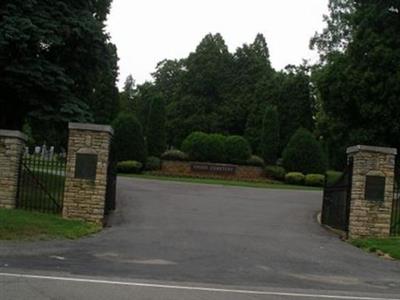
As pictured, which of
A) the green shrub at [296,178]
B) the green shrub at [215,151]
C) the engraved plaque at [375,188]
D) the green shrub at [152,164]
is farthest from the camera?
the green shrub at [215,151]

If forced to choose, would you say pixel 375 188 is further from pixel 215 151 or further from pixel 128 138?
pixel 215 151

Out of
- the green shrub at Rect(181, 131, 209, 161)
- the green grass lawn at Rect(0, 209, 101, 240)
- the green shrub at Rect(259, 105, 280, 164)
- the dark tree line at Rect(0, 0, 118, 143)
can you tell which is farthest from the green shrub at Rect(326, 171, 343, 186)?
the green shrub at Rect(259, 105, 280, 164)

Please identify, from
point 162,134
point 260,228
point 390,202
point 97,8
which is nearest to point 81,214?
point 260,228

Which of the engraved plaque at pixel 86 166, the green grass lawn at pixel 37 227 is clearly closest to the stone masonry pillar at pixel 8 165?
the green grass lawn at pixel 37 227

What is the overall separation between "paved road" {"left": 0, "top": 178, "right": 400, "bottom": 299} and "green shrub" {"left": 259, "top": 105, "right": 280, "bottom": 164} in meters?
26.9

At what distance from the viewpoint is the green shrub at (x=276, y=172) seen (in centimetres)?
4388

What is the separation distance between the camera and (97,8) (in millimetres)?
25812

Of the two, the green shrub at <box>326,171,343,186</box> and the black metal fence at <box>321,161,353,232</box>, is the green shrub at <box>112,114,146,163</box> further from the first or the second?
the black metal fence at <box>321,161,353,232</box>

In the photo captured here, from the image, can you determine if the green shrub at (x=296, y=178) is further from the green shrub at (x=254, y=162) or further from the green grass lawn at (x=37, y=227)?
the green grass lawn at (x=37, y=227)

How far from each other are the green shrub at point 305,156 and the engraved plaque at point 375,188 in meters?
24.9

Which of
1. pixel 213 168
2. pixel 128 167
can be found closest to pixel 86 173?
pixel 128 167

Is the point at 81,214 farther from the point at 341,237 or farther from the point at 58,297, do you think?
the point at 58,297

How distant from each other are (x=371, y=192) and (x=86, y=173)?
785cm

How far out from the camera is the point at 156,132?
48.5 metres
